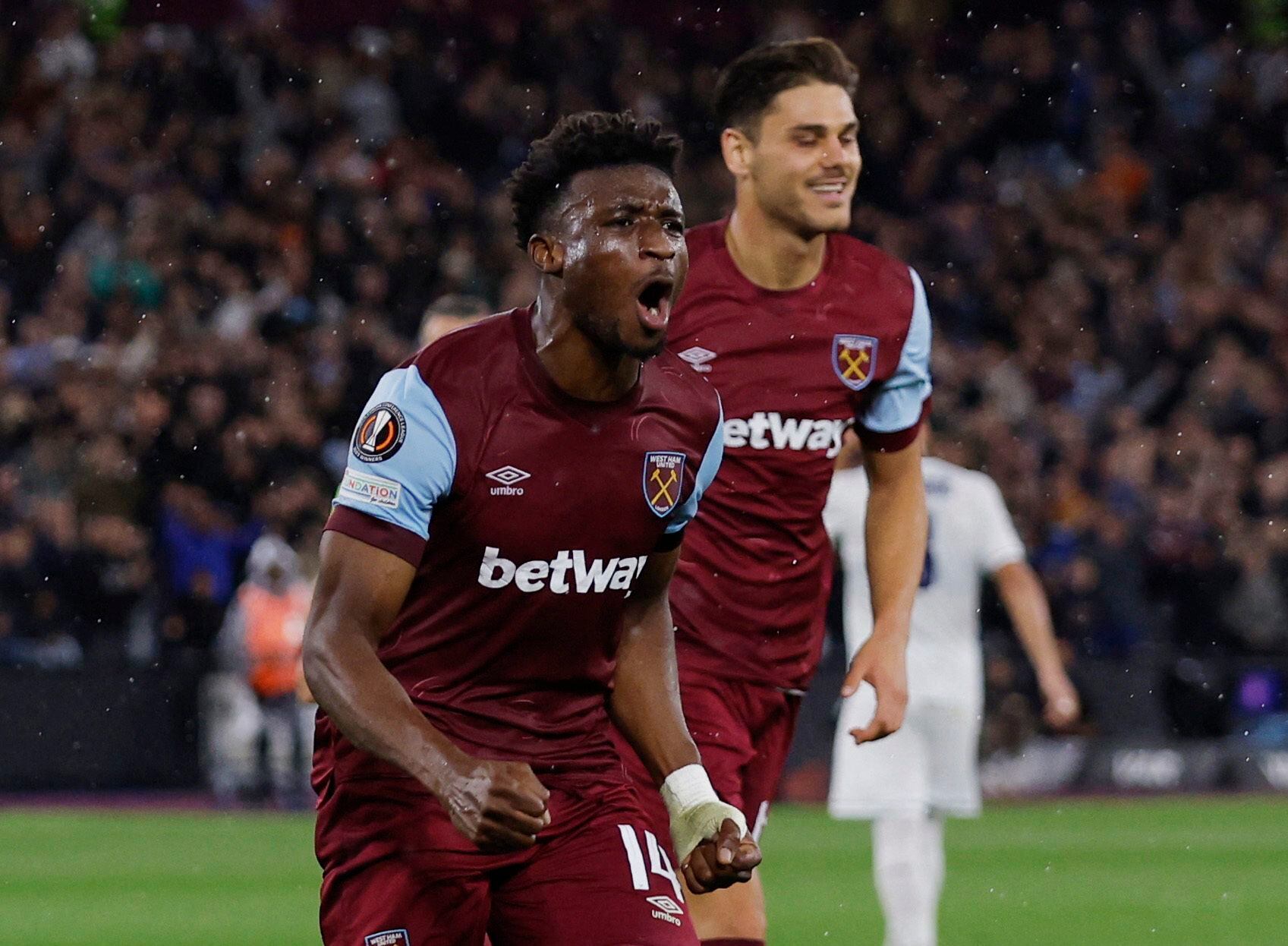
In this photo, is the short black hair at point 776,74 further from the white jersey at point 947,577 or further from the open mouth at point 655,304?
the white jersey at point 947,577

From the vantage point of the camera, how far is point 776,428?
618cm

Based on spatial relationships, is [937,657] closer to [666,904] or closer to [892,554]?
[892,554]

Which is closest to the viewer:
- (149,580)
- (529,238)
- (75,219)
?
(529,238)

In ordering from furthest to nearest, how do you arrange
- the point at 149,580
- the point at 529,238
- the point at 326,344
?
the point at 326,344
the point at 149,580
the point at 529,238

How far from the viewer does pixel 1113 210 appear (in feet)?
66.3

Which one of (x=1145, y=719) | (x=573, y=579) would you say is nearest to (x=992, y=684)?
(x=1145, y=719)

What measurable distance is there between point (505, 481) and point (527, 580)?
20cm

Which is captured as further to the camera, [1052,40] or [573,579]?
[1052,40]

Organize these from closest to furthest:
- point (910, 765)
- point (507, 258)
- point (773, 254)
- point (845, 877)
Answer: point (773, 254), point (910, 765), point (845, 877), point (507, 258)

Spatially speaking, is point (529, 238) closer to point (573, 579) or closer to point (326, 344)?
point (573, 579)

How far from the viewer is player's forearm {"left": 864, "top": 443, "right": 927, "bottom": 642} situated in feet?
20.6

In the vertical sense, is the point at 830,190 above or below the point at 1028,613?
above

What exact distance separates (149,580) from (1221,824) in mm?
7504

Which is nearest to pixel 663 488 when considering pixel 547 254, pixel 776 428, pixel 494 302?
pixel 547 254
